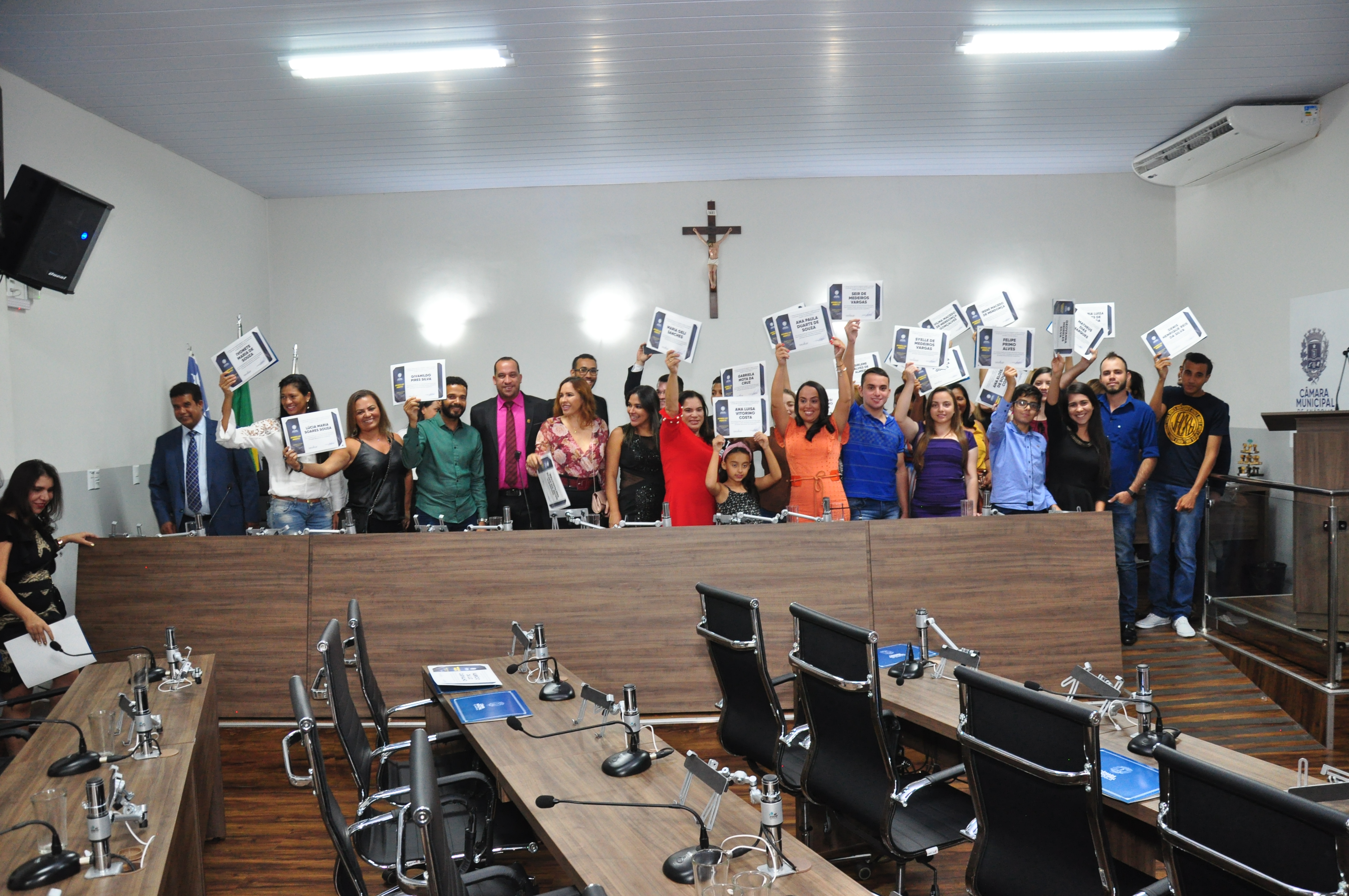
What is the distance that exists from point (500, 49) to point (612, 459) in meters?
2.43

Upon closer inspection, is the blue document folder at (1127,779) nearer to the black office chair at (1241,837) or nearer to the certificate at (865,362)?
the black office chair at (1241,837)

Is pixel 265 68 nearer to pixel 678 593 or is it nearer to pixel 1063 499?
pixel 678 593

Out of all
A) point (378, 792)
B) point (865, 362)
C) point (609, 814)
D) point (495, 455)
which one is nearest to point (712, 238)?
point (865, 362)

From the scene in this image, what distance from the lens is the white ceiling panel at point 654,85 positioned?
4.99 m

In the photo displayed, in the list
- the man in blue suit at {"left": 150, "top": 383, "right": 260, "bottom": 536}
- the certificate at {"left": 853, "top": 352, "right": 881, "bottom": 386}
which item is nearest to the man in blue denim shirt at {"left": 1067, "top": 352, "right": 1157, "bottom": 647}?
the certificate at {"left": 853, "top": 352, "right": 881, "bottom": 386}

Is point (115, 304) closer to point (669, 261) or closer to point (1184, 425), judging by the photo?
point (669, 261)

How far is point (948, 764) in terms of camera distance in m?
3.44

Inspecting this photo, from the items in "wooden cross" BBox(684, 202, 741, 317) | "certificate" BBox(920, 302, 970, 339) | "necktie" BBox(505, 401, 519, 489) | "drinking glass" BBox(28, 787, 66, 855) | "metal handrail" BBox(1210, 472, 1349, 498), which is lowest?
"drinking glass" BBox(28, 787, 66, 855)

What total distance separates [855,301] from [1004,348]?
3.20ft

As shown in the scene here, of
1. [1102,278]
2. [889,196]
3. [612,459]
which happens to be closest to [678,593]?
[612,459]

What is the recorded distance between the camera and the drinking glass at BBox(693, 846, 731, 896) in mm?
1845

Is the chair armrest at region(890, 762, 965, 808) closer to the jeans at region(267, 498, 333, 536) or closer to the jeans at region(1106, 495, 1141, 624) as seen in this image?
the jeans at region(1106, 495, 1141, 624)

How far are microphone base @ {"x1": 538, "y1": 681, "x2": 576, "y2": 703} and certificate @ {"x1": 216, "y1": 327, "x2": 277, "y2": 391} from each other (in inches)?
121

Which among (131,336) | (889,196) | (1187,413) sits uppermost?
(889,196)
